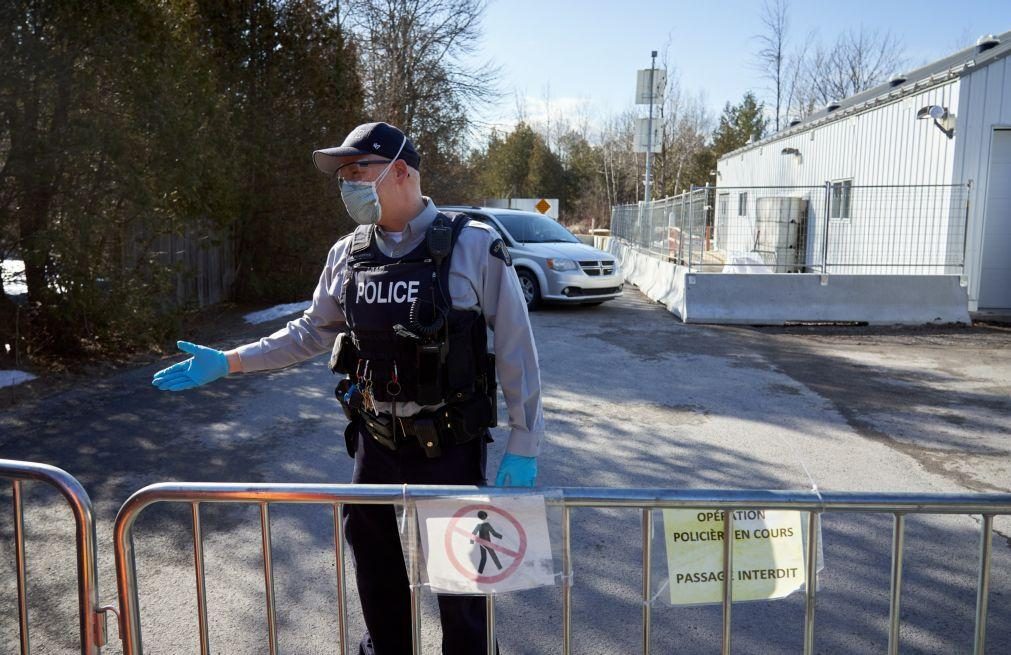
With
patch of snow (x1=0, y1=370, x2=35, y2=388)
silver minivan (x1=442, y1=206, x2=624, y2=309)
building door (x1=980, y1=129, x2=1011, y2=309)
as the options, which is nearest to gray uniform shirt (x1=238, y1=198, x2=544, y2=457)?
patch of snow (x1=0, y1=370, x2=35, y2=388)

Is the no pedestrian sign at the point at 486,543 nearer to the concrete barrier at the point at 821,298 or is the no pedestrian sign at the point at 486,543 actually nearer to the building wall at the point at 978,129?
the concrete barrier at the point at 821,298

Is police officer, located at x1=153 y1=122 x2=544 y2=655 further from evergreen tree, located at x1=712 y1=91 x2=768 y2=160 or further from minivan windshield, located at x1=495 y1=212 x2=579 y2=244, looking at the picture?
evergreen tree, located at x1=712 y1=91 x2=768 y2=160

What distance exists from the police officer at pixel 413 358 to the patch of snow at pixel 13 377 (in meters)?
6.47

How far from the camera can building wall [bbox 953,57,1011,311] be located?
1227 cm

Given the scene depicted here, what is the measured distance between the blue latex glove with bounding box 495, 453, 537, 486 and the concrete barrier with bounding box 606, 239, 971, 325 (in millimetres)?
10318

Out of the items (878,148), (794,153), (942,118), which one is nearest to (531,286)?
(942,118)

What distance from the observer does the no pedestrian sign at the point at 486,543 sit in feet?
7.07

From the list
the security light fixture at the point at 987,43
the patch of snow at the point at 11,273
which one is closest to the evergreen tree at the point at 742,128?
the security light fixture at the point at 987,43

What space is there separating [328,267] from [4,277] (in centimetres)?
714

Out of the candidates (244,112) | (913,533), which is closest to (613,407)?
(913,533)

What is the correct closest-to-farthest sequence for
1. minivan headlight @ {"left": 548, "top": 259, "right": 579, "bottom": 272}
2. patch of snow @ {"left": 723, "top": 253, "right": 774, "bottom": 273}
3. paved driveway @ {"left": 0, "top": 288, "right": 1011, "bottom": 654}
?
paved driveway @ {"left": 0, "top": 288, "right": 1011, "bottom": 654}
patch of snow @ {"left": 723, "top": 253, "right": 774, "bottom": 273}
minivan headlight @ {"left": 548, "top": 259, "right": 579, "bottom": 272}

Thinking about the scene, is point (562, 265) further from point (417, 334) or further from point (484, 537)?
point (484, 537)

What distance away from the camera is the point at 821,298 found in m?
12.6

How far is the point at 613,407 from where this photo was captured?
7.37 m
